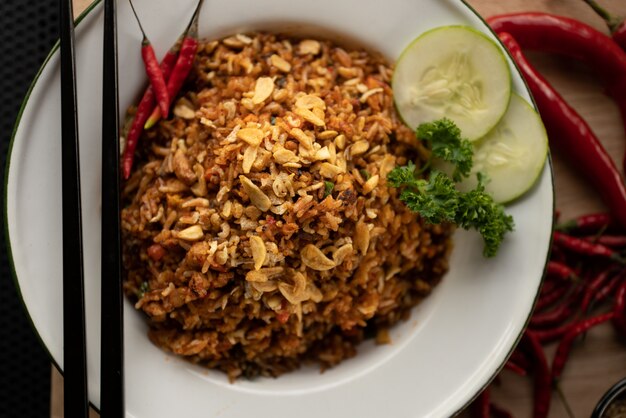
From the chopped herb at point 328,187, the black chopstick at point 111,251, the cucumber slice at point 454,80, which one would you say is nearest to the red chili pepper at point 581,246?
the cucumber slice at point 454,80

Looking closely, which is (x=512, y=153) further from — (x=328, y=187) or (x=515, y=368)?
(x=515, y=368)

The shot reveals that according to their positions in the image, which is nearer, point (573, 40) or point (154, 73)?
point (154, 73)

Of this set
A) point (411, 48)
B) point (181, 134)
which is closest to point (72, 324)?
point (181, 134)

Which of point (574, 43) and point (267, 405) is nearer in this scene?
point (267, 405)

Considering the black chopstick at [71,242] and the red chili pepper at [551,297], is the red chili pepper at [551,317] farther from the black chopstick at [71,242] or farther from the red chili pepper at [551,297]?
the black chopstick at [71,242]

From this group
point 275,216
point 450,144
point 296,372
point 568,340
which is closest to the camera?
point 275,216

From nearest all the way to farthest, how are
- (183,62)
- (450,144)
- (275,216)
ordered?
(275,216) < (450,144) < (183,62)

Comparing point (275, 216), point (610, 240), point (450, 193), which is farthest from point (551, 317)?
point (275, 216)

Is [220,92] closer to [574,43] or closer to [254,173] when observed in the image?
[254,173]
